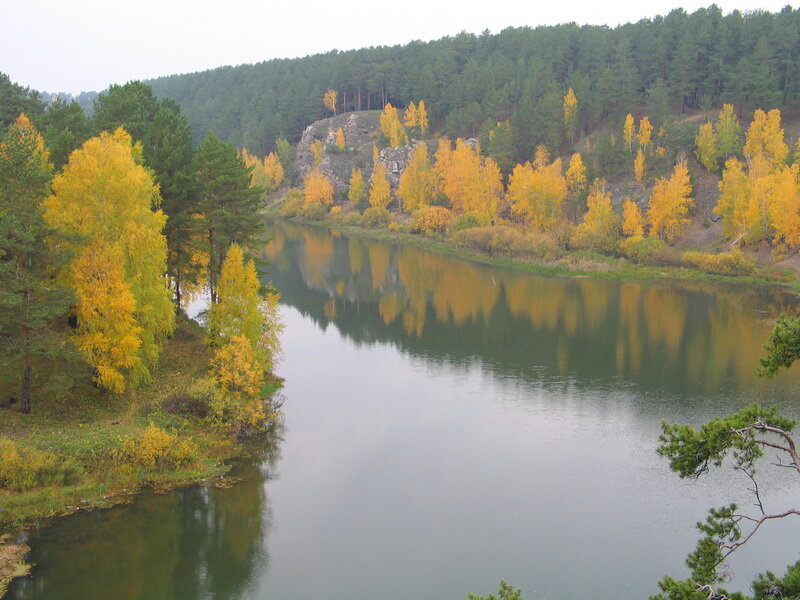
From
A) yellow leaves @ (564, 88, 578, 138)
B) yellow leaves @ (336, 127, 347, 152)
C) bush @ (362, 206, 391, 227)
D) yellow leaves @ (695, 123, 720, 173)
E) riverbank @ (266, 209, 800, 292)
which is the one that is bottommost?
riverbank @ (266, 209, 800, 292)

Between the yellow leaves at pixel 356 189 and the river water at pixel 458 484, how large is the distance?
5592 cm

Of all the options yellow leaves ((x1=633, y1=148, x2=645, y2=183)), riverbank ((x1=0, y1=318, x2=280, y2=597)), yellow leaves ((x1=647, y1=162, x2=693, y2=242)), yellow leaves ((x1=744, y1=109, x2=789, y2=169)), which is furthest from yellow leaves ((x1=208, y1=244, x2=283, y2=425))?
yellow leaves ((x1=744, y1=109, x2=789, y2=169))

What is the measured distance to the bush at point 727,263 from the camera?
191 ft

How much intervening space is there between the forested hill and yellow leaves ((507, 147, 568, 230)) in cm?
1254

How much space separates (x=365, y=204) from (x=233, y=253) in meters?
69.4

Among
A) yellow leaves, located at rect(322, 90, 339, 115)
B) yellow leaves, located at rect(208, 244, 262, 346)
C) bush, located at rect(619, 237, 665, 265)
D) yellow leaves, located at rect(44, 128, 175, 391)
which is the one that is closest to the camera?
yellow leaves, located at rect(44, 128, 175, 391)

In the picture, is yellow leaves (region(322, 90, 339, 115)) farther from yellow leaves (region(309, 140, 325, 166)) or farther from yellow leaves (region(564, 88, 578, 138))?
yellow leaves (region(564, 88, 578, 138))

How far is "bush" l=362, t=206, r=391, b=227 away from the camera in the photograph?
90.9m

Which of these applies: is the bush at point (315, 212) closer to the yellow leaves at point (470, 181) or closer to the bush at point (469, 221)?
the yellow leaves at point (470, 181)

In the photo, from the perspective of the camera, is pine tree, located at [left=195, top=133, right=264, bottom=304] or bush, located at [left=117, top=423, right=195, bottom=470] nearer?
bush, located at [left=117, top=423, right=195, bottom=470]

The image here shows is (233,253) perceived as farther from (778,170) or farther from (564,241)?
(778,170)

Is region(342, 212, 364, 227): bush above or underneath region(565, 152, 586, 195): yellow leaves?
underneath

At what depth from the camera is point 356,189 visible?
99.3 meters

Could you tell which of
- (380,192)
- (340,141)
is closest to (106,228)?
(380,192)
